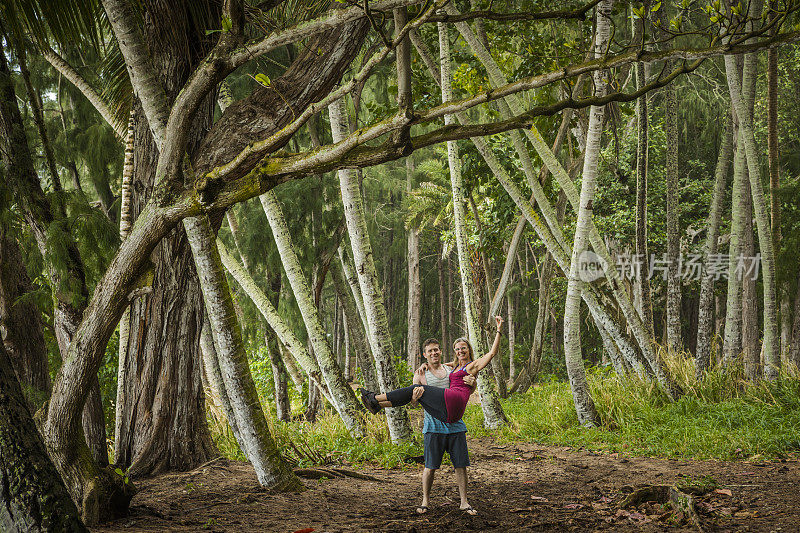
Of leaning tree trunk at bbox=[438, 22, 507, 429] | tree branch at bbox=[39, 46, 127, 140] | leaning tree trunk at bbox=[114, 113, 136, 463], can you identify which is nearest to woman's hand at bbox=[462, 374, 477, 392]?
leaning tree trunk at bbox=[114, 113, 136, 463]

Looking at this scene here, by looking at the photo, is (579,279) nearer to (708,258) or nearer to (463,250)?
(463,250)

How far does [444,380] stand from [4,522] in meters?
2.93

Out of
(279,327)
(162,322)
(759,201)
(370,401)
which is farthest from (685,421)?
(162,322)

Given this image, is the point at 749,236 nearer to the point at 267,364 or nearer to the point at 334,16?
the point at 334,16

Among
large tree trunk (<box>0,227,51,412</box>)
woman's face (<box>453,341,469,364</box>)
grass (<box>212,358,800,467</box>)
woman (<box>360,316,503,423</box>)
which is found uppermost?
large tree trunk (<box>0,227,51,412</box>)

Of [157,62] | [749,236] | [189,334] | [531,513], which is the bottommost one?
[531,513]

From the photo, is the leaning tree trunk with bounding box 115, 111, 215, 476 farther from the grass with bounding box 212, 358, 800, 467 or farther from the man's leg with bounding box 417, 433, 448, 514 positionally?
the man's leg with bounding box 417, 433, 448, 514

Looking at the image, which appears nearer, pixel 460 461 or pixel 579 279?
pixel 460 461

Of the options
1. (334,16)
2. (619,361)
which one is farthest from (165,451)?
(619,361)

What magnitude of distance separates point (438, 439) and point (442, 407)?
0.25 meters

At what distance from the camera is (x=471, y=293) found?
8461 millimetres

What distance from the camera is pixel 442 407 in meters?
4.57

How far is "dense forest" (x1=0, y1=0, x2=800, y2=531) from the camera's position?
388cm

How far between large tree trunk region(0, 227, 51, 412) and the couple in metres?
2.63
